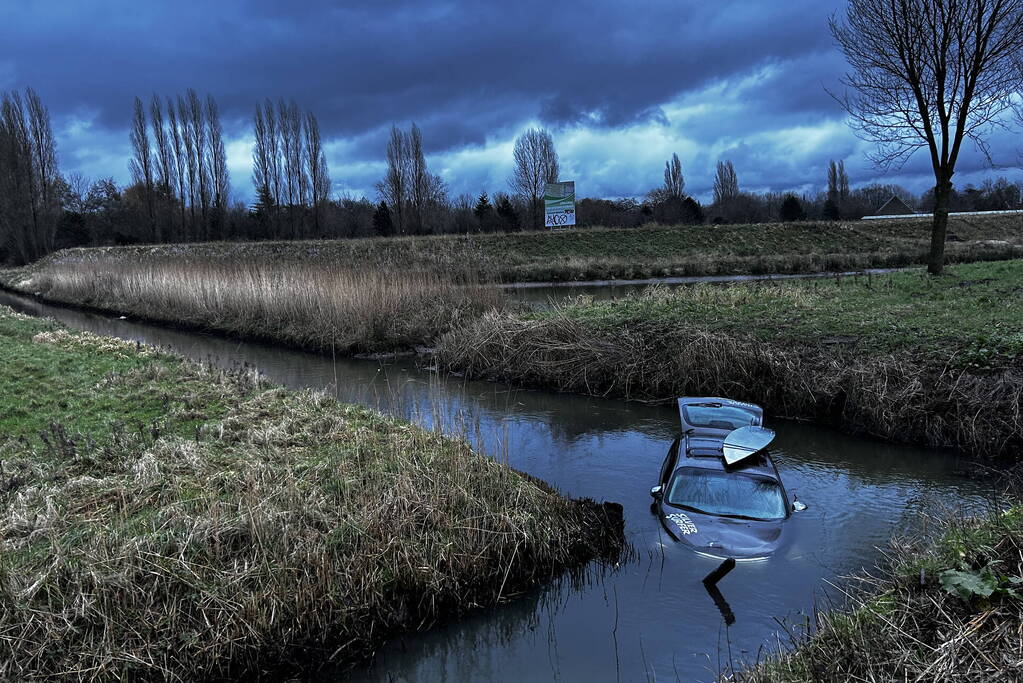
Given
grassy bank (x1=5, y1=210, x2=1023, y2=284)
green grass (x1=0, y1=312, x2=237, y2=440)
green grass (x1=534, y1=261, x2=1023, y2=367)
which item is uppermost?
grassy bank (x1=5, y1=210, x2=1023, y2=284)

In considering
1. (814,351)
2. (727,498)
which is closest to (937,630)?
(727,498)

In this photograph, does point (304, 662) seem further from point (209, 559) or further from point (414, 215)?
point (414, 215)

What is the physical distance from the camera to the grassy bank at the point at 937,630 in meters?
3.07

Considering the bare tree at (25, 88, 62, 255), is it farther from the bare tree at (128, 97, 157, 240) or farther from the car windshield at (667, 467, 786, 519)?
the car windshield at (667, 467, 786, 519)

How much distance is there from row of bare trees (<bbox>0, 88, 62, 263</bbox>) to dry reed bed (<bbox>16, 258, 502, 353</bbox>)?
28433 mm

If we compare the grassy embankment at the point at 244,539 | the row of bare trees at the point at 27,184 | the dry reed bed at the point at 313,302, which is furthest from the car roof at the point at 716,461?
the row of bare trees at the point at 27,184

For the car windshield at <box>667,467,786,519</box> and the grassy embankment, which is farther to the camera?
the car windshield at <box>667,467,786,519</box>

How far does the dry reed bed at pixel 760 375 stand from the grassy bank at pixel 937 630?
196 inches

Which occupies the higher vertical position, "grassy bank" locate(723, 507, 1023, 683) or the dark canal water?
"grassy bank" locate(723, 507, 1023, 683)

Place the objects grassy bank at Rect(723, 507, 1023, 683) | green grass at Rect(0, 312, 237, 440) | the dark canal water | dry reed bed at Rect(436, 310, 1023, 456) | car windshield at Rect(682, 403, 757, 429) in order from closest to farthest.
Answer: grassy bank at Rect(723, 507, 1023, 683) → the dark canal water → car windshield at Rect(682, 403, 757, 429) → green grass at Rect(0, 312, 237, 440) → dry reed bed at Rect(436, 310, 1023, 456)

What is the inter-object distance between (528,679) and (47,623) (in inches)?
120

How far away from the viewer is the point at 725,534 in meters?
6.00

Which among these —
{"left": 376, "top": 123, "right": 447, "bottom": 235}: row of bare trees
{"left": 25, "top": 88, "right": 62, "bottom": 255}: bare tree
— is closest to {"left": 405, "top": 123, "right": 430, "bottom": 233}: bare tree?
{"left": 376, "top": 123, "right": 447, "bottom": 235}: row of bare trees

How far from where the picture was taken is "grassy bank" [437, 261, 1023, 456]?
8.69 meters
